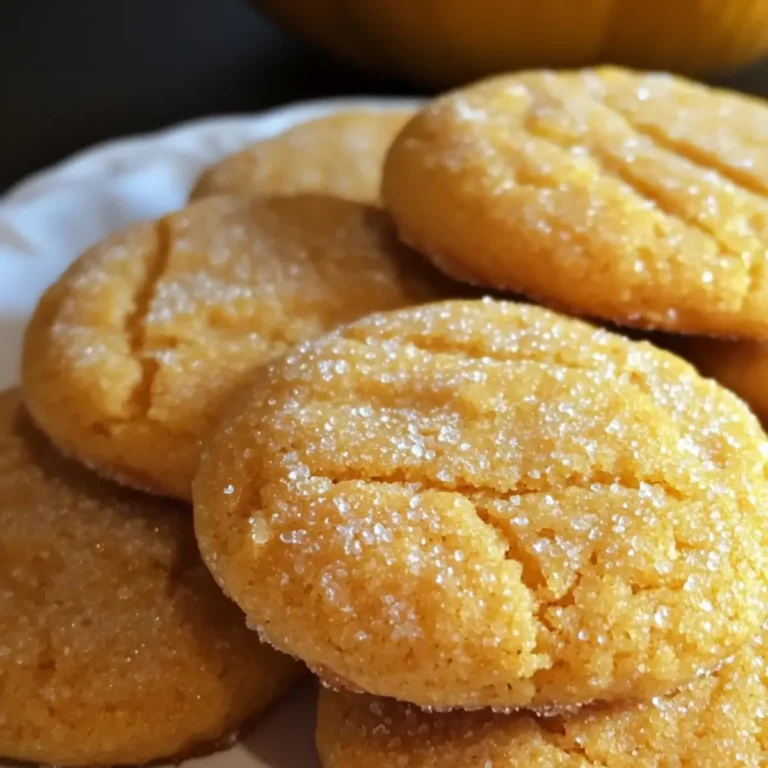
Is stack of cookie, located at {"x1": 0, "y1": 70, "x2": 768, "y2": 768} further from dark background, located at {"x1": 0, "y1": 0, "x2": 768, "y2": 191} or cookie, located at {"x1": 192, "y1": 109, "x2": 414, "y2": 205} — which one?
dark background, located at {"x1": 0, "y1": 0, "x2": 768, "y2": 191}

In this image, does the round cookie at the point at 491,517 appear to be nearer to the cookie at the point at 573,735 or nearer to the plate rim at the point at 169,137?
the cookie at the point at 573,735

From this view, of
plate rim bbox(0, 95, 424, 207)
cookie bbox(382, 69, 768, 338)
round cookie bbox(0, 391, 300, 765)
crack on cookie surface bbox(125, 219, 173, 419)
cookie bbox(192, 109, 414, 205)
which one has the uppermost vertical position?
cookie bbox(382, 69, 768, 338)

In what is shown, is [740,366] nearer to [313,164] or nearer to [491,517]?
[491,517]

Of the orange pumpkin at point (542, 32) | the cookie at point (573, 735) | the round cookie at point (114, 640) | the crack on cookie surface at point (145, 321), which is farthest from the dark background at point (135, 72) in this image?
the cookie at point (573, 735)

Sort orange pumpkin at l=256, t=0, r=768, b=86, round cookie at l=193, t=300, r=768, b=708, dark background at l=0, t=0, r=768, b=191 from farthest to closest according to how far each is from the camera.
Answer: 1. dark background at l=0, t=0, r=768, b=191
2. orange pumpkin at l=256, t=0, r=768, b=86
3. round cookie at l=193, t=300, r=768, b=708

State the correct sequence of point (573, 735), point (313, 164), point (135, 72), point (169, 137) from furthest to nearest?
point (135, 72) → point (169, 137) → point (313, 164) → point (573, 735)

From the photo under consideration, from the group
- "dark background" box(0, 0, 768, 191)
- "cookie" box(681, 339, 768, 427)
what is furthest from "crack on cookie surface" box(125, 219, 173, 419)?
"dark background" box(0, 0, 768, 191)

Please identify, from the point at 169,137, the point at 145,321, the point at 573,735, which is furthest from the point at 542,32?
the point at 573,735
